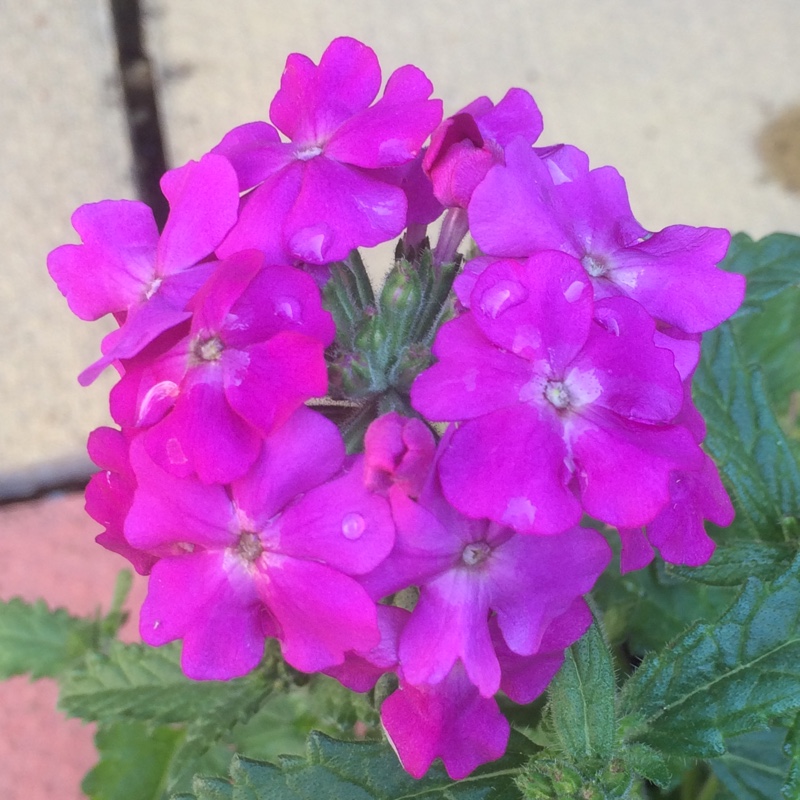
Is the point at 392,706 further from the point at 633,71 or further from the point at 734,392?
the point at 633,71

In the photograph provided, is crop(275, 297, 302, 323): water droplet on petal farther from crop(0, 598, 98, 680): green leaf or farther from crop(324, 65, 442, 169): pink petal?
crop(0, 598, 98, 680): green leaf

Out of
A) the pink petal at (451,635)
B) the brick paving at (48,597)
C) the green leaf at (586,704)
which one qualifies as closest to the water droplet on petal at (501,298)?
the pink petal at (451,635)

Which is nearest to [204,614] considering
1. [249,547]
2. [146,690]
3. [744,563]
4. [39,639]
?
[249,547]

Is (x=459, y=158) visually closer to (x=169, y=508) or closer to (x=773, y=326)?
(x=169, y=508)

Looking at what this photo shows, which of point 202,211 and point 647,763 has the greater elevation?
point 202,211

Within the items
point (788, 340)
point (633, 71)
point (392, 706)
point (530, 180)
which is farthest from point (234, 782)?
point (633, 71)

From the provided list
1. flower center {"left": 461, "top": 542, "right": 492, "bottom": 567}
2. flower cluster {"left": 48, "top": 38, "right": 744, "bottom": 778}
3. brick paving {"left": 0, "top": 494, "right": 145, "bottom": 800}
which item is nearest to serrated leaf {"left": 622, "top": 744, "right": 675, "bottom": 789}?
flower cluster {"left": 48, "top": 38, "right": 744, "bottom": 778}
